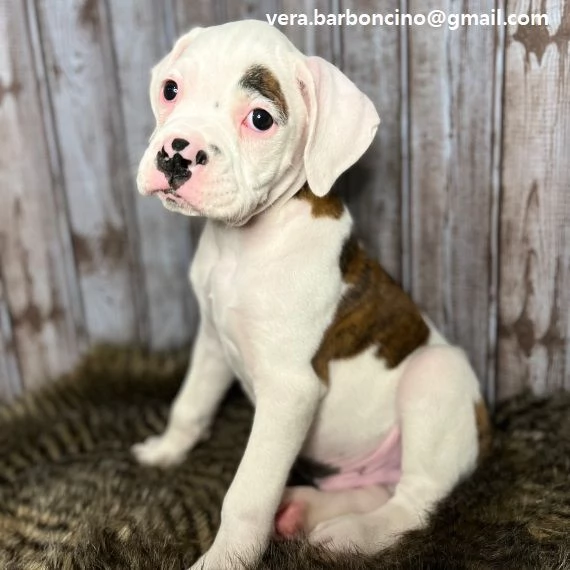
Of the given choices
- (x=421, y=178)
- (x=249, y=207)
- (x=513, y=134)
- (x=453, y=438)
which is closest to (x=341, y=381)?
(x=453, y=438)

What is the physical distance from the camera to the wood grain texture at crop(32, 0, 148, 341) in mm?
2607

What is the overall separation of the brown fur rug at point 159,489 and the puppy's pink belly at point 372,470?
0.20 m

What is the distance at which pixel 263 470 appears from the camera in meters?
2.00

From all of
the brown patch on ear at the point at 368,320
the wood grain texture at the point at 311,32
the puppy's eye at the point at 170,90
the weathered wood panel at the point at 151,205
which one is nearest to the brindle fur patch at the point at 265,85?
the puppy's eye at the point at 170,90

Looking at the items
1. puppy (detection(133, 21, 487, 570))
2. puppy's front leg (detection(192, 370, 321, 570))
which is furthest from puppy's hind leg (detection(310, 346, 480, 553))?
puppy's front leg (detection(192, 370, 321, 570))

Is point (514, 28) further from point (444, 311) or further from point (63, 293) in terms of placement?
point (63, 293)

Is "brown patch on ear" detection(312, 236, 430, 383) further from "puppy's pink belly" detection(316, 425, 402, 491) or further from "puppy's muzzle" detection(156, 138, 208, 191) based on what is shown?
"puppy's muzzle" detection(156, 138, 208, 191)

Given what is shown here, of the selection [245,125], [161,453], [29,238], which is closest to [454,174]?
[245,125]

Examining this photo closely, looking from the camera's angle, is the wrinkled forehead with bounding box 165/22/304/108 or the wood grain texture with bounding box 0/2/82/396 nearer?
the wrinkled forehead with bounding box 165/22/304/108

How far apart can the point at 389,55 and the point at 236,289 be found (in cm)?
91

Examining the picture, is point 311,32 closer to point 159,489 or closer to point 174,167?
point 174,167

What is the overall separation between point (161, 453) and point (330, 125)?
3.90ft

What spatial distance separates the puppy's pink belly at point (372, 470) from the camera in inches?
90.4

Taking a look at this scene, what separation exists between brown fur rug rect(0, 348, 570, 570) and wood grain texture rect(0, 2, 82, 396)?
15cm
